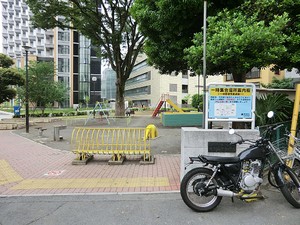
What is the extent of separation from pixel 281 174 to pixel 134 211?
254cm

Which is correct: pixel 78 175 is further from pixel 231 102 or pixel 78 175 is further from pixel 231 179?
pixel 231 102

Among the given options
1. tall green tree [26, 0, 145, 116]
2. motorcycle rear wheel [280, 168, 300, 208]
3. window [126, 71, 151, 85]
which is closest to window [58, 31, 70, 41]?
window [126, 71, 151, 85]

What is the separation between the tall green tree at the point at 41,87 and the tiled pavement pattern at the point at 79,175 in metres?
16.3

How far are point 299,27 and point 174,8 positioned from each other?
2.84 meters

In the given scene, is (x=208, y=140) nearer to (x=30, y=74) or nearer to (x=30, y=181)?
(x=30, y=181)

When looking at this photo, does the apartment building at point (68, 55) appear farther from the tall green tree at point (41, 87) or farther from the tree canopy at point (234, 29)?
the tree canopy at point (234, 29)

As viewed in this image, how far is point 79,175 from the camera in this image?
5.81 m

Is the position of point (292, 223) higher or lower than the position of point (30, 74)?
lower

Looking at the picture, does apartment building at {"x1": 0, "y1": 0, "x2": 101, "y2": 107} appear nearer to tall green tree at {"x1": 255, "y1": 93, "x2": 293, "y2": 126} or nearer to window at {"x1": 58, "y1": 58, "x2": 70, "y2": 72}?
window at {"x1": 58, "y1": 58, "x2": 70, "y2": 72}

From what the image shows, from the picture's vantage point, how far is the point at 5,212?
3902 millimetres

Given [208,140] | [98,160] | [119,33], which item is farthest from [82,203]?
[119,33]

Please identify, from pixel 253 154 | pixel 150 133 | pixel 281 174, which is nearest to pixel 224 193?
pixel 253 154

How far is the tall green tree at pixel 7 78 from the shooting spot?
55.6 feet

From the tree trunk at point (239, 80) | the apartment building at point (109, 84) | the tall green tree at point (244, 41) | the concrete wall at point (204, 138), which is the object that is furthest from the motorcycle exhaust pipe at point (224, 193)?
the apartment building at point (109, 84)
